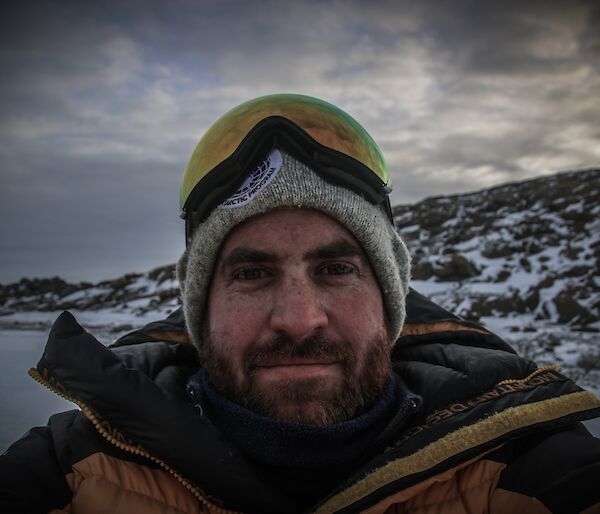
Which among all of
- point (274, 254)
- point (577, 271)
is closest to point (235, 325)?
point (274, 254)

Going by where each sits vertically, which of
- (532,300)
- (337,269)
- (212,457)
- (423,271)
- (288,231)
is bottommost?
(212,457)

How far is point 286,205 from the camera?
1.71m

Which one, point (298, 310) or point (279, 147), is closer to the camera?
point (298, 310)

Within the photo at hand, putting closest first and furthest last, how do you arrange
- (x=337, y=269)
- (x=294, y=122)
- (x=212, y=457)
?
(x=212, y=457), (x=337, y=269), (x=294, y=122)

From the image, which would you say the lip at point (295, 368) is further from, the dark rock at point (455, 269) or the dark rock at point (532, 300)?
the dark rock at point (455, 269)

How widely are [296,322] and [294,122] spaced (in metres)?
0.95

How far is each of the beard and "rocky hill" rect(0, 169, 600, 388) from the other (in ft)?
16.4

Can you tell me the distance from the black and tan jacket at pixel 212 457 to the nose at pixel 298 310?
45cm

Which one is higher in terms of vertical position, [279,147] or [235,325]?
[279,147]

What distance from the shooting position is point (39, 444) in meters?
1.39

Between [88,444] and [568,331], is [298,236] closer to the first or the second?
[88,444]

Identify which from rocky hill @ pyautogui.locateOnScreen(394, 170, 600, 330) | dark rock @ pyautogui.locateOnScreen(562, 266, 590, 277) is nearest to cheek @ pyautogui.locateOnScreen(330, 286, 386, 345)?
rocky hill @ pyautogui.locateOnScreen(394, 170, 600, 330)

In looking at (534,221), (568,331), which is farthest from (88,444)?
(534,221)

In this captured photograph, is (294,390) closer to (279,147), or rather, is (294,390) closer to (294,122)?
(279,147)
